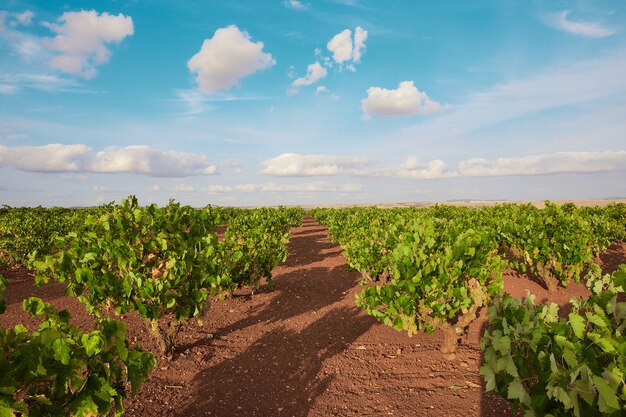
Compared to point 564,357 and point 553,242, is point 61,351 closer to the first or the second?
point 564,357

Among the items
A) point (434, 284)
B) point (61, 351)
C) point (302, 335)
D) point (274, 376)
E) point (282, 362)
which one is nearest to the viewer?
point (61, 351)

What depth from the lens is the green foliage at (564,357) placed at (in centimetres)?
237

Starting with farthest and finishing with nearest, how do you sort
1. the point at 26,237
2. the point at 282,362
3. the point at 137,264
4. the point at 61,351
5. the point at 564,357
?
the point at 26,237 < the point at 282,362 < the point at 137,264 < the point at 61,351 < the point at 564,357

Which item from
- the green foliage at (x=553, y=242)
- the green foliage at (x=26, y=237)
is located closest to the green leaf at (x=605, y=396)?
the green foliage at (x=553, y=242)

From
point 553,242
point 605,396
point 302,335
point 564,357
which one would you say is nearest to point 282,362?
point 302,335

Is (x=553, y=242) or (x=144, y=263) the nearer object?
(x=144, y=263)

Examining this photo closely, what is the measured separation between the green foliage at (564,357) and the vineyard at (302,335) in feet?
0.05

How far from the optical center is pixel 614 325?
3.01 meters

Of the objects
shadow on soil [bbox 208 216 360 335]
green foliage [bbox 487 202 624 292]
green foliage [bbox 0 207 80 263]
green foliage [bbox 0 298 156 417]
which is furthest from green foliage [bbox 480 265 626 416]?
green foliage [bbox 0 207 80 263]

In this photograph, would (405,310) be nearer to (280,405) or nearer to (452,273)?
(452,273)

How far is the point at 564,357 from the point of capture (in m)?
2.55

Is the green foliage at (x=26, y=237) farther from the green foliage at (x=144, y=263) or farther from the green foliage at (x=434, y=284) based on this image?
the green foliage at (x=434, y=284)

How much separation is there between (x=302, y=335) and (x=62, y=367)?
6727 mm

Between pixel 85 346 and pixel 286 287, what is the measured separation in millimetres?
10781
